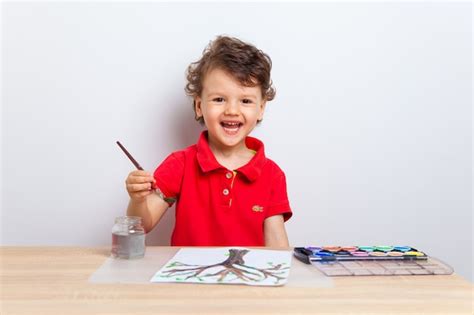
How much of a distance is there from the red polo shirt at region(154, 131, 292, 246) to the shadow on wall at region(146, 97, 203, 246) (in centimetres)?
15

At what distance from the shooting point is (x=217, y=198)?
4.81 ft

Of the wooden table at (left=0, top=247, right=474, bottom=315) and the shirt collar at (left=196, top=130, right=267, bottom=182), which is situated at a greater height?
the shirt collar at (left=196, top=130, right=267, bottom=182)

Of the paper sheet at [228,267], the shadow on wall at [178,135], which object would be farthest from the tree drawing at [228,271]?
the shadow on wall at [178,135]

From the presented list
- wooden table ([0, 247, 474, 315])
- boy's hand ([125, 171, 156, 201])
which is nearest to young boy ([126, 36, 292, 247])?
boy's hand ([125, 171, 156, 201])

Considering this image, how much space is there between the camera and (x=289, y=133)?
5.42ft

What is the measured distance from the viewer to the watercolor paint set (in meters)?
0.93

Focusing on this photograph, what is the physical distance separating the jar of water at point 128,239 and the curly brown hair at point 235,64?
1.80 ft

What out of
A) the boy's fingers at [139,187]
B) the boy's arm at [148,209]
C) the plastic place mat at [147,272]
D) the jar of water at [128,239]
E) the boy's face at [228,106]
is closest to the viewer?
the plastic place mat at [147,272]

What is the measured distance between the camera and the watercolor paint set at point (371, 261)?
927mm

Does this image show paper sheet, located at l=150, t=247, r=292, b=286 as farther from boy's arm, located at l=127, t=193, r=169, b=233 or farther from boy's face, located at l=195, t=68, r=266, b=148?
boy's face, located at l=195, t=68, r=266, b=148

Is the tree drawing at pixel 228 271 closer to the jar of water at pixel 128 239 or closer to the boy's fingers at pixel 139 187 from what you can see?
the jar of water at pixel 128 239

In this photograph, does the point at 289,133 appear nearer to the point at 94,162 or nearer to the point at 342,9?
the point at 342,9

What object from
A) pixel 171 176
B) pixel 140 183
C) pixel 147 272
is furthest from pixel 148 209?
pixel 147 272

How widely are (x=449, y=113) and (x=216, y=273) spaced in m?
1.08
